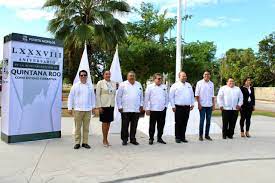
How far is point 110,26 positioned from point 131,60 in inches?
88.8

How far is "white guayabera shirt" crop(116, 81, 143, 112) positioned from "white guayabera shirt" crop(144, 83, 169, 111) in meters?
0.39

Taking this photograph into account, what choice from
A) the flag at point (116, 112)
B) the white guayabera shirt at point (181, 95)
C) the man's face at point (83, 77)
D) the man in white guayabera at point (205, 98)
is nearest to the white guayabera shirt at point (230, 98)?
the man in white guayabera at point (205, 98)

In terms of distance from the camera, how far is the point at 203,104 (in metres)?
12.0

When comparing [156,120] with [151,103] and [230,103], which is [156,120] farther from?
[230,103]

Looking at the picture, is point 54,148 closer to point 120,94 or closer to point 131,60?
point 120,94

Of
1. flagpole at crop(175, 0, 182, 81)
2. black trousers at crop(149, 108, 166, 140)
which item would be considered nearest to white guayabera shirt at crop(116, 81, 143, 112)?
black trousers at crop(149, 108, 166, 140)

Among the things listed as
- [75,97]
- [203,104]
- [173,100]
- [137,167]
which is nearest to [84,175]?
[137,167]

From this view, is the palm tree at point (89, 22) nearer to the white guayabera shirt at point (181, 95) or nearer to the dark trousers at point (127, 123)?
the white guayabera shirt at point (181, 95)

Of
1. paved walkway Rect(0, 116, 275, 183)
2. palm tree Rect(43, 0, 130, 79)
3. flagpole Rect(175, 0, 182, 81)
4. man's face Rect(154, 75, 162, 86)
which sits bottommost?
paved walkway Rect(0, 116, 275, 183)

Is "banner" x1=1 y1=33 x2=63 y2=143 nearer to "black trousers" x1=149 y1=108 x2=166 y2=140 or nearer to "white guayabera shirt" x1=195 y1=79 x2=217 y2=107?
"black trousers" x1=149 y1=108 x2=166 y2=140

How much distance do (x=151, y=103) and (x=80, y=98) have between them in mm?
1948

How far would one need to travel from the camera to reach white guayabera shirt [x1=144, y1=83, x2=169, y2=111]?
36.1 feet

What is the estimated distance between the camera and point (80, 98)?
396 inches

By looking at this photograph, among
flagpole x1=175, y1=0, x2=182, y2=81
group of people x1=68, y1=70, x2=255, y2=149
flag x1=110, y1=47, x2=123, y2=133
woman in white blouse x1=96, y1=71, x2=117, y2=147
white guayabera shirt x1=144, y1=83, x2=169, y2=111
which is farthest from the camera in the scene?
flagpole x1=175, y1=0, x2=182, y2=81
